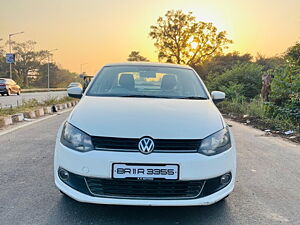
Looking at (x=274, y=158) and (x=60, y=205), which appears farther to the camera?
(x=274, y=158)

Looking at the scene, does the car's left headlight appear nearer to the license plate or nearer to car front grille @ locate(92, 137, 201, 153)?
car front grille @ locate(92, 137, 201, 153)

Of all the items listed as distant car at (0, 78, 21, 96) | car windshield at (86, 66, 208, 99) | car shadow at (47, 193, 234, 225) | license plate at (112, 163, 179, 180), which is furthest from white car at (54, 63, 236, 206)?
distant car at (0, 78, 21, 96)

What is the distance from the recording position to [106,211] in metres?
2.98

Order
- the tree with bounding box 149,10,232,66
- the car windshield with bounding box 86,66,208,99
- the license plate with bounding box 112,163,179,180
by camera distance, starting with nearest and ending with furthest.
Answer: the license plate with bounding box 112,163,179,180 → the car windshield with bounding box 86,66,208,99 → the tree with bounding box 149,10,232,66

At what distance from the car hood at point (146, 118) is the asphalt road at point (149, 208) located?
2.52 ft

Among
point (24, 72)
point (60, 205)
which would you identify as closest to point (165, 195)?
point (60, 205)

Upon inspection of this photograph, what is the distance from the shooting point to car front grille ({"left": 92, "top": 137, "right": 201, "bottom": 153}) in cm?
263

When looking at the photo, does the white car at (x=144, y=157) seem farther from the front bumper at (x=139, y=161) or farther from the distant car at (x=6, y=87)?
the distant car at (x=6, y=87)

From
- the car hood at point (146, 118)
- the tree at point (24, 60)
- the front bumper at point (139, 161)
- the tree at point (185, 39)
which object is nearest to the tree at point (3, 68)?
the tree at point (24, 60)

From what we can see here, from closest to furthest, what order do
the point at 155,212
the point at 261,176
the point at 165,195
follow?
the point at 165,195 < the point at 155,212 < the point at 261,176

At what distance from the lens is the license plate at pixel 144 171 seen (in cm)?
256

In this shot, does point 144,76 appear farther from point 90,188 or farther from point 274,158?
point 274,158

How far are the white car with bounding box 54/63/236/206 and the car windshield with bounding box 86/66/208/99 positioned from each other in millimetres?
770

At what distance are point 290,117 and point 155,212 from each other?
7738mm
